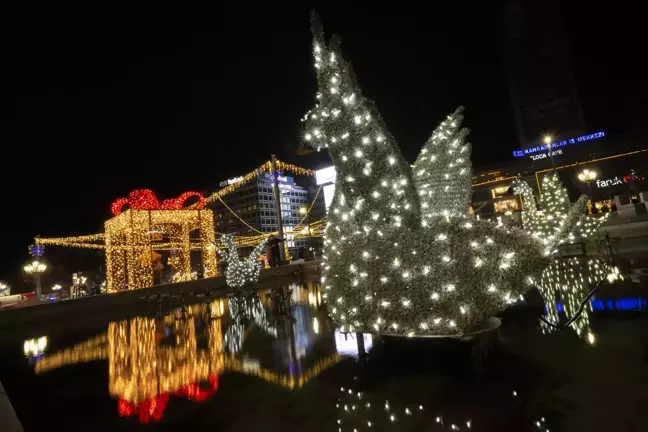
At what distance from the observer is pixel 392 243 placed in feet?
15.4

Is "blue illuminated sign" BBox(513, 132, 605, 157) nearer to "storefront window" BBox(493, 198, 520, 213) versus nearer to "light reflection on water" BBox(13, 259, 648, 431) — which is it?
"storefront window" BBox(493, 198, 520, 213)

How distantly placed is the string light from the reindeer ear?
1.56 m

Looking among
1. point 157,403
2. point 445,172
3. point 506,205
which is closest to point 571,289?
point 445,172

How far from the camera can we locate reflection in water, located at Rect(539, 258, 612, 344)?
5980 millimetres

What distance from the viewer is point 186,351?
6.67m

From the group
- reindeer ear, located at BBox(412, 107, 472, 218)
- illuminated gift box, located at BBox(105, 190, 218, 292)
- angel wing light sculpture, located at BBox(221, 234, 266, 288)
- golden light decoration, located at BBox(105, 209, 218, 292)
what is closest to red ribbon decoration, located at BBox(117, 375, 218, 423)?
reindeer ear, located at BBox(412, 107, 472, 218)

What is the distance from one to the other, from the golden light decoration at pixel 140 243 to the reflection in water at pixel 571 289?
14.4 m

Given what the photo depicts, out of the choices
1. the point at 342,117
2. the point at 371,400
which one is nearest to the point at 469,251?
the point at 371,400

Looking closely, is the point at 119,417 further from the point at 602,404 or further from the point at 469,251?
the point at 602,404

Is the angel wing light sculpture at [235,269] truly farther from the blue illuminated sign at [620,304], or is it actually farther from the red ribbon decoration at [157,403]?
the blue illuminated sign at [620,304]

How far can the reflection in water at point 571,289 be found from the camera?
5.98 m

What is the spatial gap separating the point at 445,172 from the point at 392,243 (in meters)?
2.46

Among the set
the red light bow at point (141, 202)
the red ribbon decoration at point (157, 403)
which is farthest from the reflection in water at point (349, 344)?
the red light bow at point (141, 202)

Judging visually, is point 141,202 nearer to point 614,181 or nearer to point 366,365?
point 366,365
